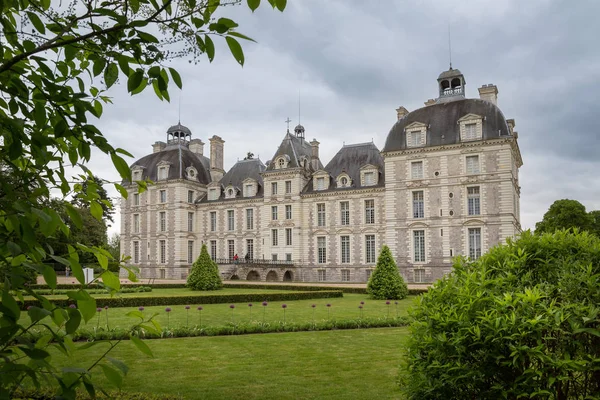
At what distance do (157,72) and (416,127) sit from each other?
31.4 metres

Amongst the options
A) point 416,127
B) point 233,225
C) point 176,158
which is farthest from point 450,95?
point 176,158

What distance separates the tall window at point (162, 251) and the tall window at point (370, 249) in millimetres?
17430

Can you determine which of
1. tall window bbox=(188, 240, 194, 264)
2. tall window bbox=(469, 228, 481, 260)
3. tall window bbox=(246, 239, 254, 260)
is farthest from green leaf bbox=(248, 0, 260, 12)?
tall window bbox=(188, 240, 194, 264)

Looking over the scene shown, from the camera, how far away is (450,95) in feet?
113

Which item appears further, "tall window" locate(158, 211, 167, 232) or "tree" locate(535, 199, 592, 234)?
"tree" locate(535, 199, 592, 234)

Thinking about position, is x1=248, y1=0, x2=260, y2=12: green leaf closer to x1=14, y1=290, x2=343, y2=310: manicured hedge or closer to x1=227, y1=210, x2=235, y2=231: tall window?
x1=14, y1=290, x2=343, y2=310: manicured hedge

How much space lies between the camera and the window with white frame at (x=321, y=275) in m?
36.4

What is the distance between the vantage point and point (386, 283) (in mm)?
20938

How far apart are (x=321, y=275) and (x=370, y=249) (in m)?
4.22

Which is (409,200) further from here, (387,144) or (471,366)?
(471,366)

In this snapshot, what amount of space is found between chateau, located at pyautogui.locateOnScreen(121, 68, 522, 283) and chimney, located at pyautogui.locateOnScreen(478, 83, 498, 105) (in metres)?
0.07

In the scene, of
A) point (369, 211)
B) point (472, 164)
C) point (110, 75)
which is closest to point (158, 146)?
point (369, 211)

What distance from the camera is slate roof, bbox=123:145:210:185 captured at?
42906 millimetres

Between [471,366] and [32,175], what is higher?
[32,175]
